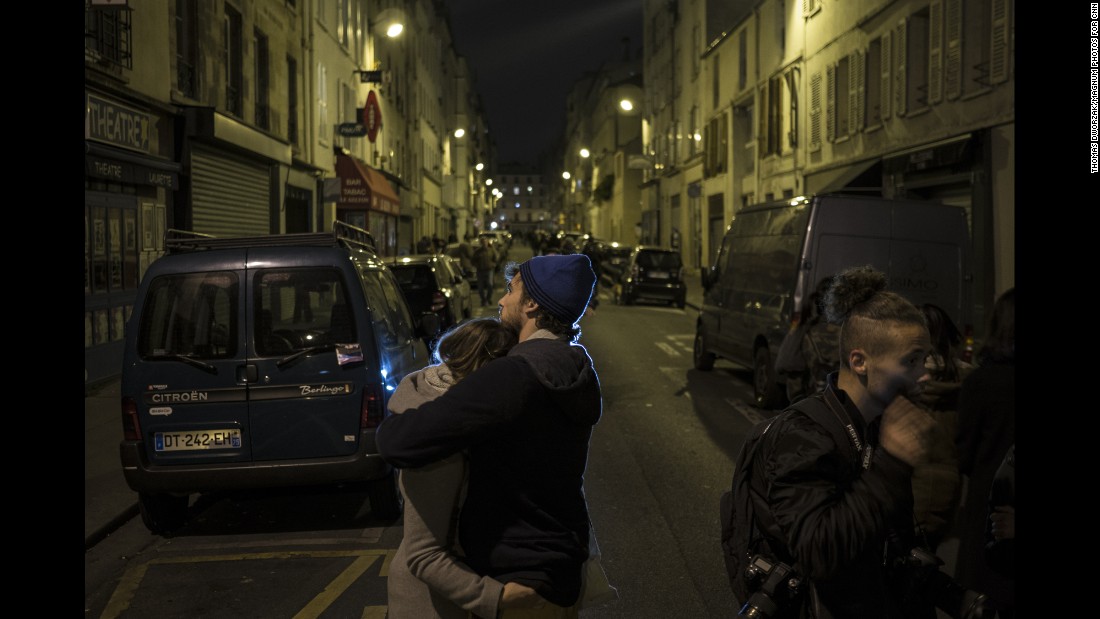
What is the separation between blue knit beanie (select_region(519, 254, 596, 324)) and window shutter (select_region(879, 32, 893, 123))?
20.8 metres

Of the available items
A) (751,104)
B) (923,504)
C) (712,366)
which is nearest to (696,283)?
(751,104)

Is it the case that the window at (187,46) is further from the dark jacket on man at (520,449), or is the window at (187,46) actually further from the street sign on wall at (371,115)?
the dark jacket on man at (520,449)

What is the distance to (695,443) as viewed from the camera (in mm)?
9523

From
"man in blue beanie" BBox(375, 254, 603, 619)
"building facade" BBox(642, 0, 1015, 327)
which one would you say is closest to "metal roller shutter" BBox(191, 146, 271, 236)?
"building facade" BBox(642, 0, 1015, 327)

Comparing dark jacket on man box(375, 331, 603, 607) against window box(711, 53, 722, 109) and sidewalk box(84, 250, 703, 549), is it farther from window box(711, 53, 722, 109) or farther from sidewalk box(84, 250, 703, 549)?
window box(711, 53, 722, 109)

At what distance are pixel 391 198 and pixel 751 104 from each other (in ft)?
44.1

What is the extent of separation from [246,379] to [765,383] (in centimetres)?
660

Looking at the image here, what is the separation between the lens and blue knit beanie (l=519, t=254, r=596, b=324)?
2686 millimetres

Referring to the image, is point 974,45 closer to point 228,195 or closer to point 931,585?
point 228,195

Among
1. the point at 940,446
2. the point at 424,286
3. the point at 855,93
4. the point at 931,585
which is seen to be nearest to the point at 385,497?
the point at 940,446

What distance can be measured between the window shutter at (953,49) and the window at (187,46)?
45.3ft

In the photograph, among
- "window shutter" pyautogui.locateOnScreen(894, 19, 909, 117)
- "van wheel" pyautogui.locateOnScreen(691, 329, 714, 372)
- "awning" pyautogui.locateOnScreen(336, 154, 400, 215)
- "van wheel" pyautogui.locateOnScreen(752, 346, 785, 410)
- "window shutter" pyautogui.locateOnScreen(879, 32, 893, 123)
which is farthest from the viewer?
"awning" pyautogui.locateOnScreen(336, 154, 400, 215)

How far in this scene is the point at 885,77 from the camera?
21891 millimetres

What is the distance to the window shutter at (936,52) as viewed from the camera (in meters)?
19.0
